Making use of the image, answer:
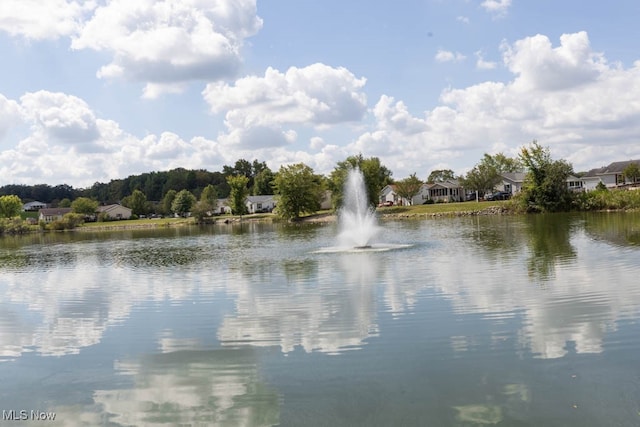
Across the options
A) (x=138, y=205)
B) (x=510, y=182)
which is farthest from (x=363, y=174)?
(x=138, y=205)

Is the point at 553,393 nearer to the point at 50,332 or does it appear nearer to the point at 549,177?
the point at 50,332

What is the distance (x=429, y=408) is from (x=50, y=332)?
11815mm

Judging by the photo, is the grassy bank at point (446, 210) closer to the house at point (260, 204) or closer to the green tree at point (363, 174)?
the green tree at point (363, 174)

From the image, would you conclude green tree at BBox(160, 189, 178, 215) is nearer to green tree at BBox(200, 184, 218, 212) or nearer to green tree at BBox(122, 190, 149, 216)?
green tree at BBox(122, 190, 149, 216)

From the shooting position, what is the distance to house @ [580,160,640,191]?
104m

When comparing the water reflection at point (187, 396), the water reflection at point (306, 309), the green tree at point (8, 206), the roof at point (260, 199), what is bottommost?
the water reflection at point (187, 396)

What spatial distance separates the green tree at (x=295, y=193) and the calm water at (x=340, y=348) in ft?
248

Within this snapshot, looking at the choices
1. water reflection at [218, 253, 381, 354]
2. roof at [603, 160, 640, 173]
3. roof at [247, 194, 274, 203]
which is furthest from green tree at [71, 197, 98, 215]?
water reflection at [218, 253, 381, 354]

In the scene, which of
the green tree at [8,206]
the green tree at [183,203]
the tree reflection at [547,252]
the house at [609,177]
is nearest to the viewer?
the tree reflection at [547,252]

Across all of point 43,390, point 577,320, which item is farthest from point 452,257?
point 43,390

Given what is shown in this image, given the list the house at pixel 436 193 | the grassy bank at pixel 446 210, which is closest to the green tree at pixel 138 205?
the house at pixel 436 193

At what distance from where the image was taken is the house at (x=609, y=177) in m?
104

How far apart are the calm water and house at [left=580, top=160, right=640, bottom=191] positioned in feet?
298

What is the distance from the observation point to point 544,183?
77.5 m
